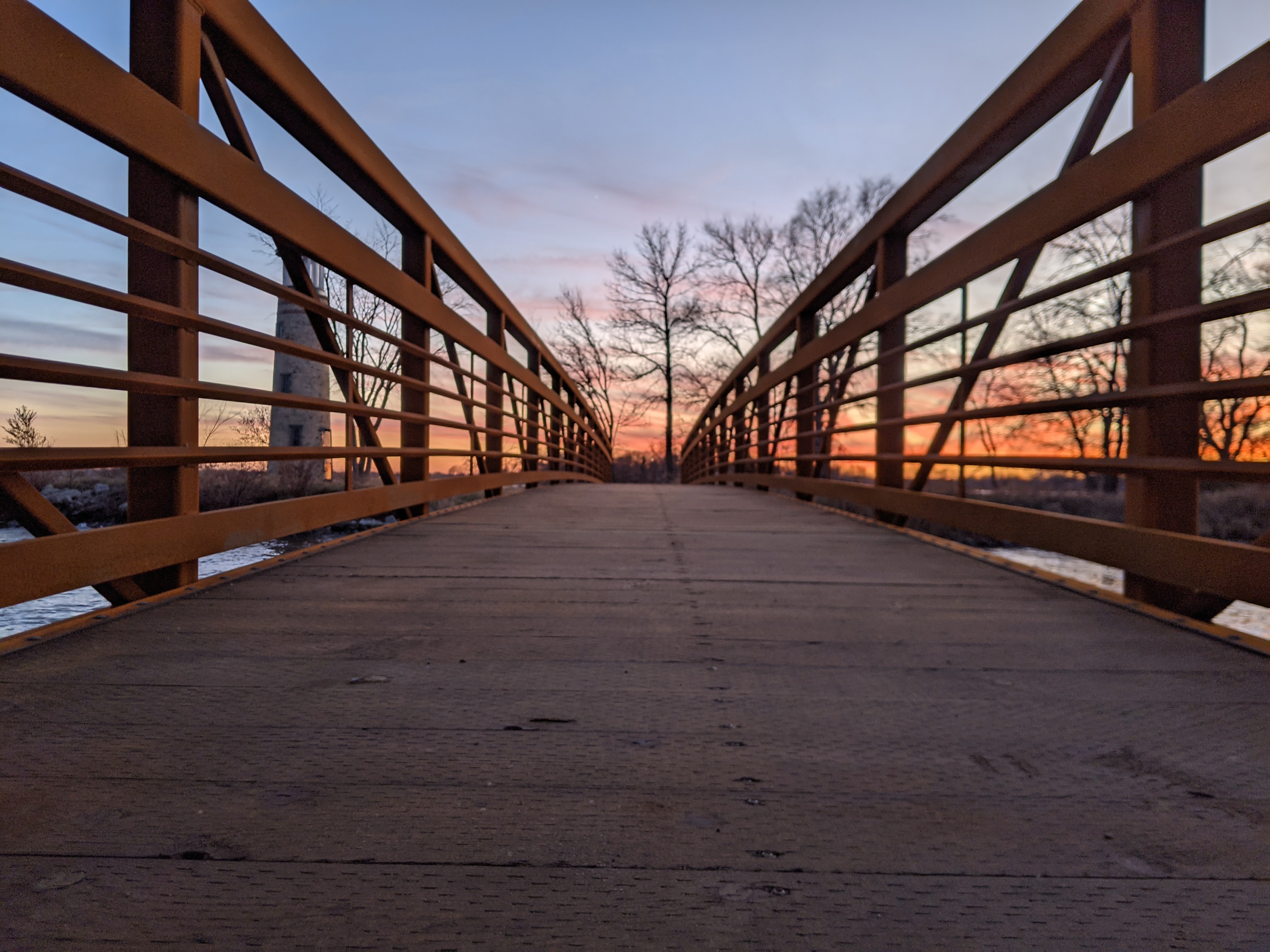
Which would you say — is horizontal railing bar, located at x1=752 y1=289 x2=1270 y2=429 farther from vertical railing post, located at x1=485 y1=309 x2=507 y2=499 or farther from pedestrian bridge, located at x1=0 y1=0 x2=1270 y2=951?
vertical railing post, located at x1=485 y1=309 x2=507 y2=499

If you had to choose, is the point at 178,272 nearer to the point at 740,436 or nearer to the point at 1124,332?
the point at 1124,332

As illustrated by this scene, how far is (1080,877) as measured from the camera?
78 centimetres

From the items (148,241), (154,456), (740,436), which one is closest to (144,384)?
(154,456)

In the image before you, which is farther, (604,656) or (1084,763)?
(604,656)

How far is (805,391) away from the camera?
16.7 ft

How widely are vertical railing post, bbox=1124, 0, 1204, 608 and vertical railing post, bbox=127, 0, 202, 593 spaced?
2.46 m

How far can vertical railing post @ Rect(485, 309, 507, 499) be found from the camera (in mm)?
5105

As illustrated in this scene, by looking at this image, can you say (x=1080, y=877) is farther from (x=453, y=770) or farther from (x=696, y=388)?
(x=696, y=388)

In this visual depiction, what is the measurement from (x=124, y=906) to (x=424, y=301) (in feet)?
10.4

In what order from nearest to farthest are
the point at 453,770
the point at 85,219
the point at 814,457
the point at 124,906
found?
1. the point at 124,906
2. the point at 453,770
3. the point at 85,219
4. the point at 814,457

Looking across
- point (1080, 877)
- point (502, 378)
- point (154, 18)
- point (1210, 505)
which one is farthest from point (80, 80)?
point (1210, 505)

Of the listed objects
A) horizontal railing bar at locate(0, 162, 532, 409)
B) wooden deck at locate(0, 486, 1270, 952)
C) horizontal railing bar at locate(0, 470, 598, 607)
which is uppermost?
horizontal railing bar at locate(0, 162, 532, 409)

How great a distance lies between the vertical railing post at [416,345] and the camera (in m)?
3.60

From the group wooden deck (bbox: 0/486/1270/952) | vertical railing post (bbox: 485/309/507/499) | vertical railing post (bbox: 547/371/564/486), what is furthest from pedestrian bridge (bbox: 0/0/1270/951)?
vertical railing post (bbox: 547/371/564/486)
